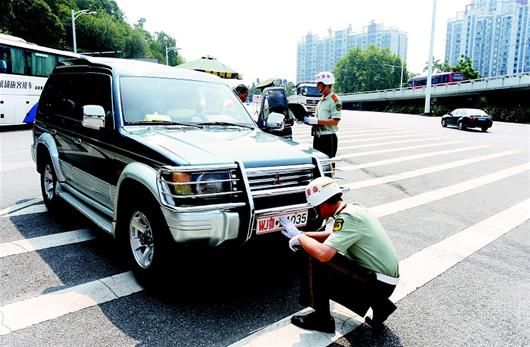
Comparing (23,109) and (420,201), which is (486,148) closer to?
(420,201)

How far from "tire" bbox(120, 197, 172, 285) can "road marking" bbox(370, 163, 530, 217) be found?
400 centimetres

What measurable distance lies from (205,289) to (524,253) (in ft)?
12.9

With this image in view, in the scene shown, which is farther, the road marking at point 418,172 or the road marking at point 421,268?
the road marking at point 418,172

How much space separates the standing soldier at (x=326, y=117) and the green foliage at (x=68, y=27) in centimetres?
4487

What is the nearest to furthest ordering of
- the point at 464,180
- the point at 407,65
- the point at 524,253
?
the point at 524,253 < the point at 464,180 < the point at 407,65

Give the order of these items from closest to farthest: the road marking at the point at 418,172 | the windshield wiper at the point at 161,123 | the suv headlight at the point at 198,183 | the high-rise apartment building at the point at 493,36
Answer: the suv headlight at the point at 198,183, the windshield wiper at the point at 161,123, the road marking at the point at 418,172, the high-rise apartment building at the point at 493,36

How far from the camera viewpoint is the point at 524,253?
524 cm

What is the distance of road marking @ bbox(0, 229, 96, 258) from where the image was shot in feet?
15.0

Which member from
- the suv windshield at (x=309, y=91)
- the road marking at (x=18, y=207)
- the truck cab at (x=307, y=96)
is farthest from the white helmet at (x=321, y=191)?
the suv windshield at (x=309, y=91)

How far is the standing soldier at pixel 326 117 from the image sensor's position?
→ 22.2 ft

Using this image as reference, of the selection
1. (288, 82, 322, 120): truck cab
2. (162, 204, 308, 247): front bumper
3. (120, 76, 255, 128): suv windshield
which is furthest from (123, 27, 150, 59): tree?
(162, 204, 308, 247): front bumper

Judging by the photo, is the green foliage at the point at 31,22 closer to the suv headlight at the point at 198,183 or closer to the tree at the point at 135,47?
the tree at the point at 135,47

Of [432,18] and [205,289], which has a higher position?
[432,18]

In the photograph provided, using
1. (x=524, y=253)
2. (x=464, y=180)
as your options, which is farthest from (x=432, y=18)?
(x=524, y=253)
